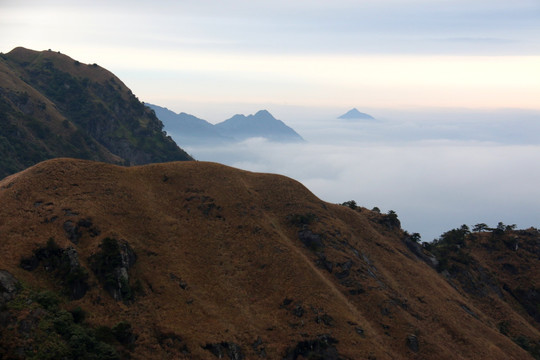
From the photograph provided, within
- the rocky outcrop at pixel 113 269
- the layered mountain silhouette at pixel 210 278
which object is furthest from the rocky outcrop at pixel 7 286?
the rocky outcrop at pixel 113 269

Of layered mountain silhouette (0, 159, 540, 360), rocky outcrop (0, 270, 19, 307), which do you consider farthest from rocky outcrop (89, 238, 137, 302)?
rocky outcrop (0, 270, 19, 307)

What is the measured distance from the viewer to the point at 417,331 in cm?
6500

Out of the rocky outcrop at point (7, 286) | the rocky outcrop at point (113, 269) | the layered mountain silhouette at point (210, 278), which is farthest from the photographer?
the rocky outcrop at point (113, 269)

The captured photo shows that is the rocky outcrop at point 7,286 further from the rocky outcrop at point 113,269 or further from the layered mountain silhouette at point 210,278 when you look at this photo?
the rocky outcrop at point 113,269

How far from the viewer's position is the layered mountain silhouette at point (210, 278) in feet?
162

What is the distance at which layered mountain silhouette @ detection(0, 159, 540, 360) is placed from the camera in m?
49.5

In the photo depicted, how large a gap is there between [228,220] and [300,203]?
15.8 metres

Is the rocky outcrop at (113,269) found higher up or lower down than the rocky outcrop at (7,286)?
higher up

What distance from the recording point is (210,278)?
62.9 meters

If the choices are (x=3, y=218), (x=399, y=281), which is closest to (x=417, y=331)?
(x=399, y=281)

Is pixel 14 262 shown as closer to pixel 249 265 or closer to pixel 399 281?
pixel 249 265

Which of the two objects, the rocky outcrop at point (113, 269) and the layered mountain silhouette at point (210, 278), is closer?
the layered mountain silhouette at point (210, 278)

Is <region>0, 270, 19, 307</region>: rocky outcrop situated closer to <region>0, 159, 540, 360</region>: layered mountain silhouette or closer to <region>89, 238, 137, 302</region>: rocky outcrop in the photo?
<region>0, 159, 540, 360</region>: layered mountain silhouette

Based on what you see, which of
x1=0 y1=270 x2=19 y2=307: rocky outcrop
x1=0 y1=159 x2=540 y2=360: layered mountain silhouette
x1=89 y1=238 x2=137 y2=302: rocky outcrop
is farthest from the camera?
x1=89 y1=238 x2=137 y2=302: rocky outcrop
